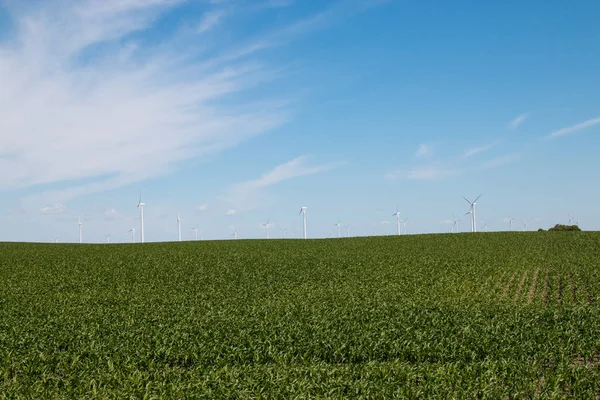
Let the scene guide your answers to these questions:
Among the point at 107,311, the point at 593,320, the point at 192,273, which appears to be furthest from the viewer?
the point at 192,273

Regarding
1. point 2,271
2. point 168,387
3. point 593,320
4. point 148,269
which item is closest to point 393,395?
point 168,387

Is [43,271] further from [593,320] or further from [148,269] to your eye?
[593,320]

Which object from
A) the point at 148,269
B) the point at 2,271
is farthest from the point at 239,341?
the point at 2,271

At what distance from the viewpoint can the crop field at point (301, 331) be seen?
1510 centimetres

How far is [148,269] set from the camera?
47.2 meters

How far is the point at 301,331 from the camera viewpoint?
21.6 meters

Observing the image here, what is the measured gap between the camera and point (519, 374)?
15.7m

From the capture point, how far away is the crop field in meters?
15.1

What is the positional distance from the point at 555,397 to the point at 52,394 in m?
13.6

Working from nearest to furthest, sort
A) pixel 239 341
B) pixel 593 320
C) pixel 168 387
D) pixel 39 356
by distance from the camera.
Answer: pixel 168 387
pixel 39 356
pixel 239 341
pixel 593 320

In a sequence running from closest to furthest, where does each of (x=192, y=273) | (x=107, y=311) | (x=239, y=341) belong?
(x=239, y=341) < (x=107, y=311) < (x=192, y=273)

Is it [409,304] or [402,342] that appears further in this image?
[409,304]

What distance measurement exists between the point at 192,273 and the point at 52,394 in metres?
30.0

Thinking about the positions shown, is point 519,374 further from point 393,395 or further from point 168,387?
point 168,387
